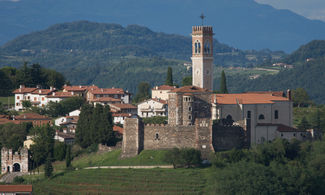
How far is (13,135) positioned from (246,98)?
2469cm

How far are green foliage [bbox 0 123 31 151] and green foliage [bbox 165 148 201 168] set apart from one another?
1965 centimetres

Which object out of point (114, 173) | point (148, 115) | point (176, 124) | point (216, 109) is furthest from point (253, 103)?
point (148, 115)

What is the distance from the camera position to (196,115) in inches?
2881

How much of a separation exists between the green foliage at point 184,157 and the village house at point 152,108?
3065 cm

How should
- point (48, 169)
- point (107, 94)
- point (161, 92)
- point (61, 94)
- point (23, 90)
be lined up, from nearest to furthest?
1. point (48, 169)
2. point (61, 94)
3. point (107, 94)
4. point (23, 90)
5. point (161, 92)

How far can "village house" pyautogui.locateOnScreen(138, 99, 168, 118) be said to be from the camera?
101 meters

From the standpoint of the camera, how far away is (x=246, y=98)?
7894 cm

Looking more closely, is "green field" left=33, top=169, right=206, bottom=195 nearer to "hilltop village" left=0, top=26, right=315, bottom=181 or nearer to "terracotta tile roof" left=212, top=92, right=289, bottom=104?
"hilltop village" left=0, top=26, right=315, bottom=181

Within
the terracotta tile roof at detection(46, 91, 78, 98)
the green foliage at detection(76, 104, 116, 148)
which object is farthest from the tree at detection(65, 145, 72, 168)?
the terracotta tile roof at detection(46, 91, 78, 98)

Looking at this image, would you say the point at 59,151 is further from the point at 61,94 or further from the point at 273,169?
the point at 61,94

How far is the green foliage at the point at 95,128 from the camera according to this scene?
254 ft

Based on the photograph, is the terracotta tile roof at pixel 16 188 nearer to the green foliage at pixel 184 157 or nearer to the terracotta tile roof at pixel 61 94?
the green foliage at pixel 184 157

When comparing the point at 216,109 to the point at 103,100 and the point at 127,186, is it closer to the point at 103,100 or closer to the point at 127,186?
the point at 127,186

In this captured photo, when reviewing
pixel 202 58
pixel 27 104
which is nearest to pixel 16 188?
pixel 202 58
